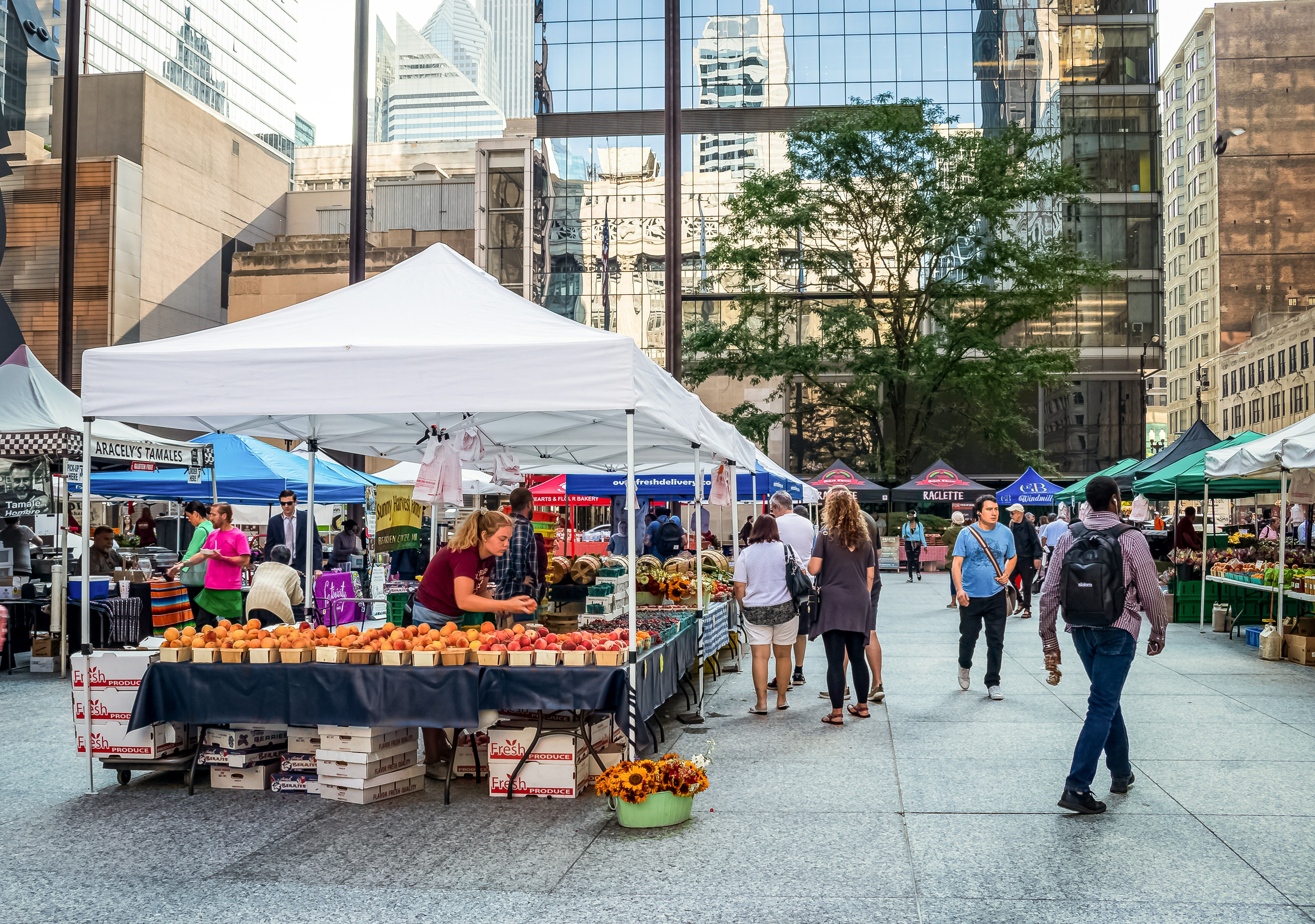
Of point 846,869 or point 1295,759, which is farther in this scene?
point 1295,759

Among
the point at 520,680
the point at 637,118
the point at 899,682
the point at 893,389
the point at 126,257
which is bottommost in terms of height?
the point at 899,682

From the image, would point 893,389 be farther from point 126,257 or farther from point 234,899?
point 126,257

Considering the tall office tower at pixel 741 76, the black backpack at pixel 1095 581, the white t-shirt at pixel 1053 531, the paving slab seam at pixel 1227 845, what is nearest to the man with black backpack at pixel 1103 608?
the black backpack at pixel 1095 581

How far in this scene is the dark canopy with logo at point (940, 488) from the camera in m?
31.0

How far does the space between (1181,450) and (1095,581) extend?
16605mm

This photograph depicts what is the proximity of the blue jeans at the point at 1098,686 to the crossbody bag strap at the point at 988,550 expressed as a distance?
431 cm

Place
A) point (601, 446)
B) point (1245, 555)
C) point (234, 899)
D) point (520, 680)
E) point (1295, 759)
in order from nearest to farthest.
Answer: point (234, 899)
point (520, 680)
point (1295, 759)
point (601, 446)
point (1245, 555)

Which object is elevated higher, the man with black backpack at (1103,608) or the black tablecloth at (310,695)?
the man with black backpack at (1103,608)

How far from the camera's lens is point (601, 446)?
42.8 feet

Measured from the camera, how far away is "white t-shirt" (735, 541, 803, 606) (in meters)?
9.99

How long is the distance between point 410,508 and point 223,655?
339 inches

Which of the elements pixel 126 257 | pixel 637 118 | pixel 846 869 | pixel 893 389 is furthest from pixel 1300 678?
pixel 126 257

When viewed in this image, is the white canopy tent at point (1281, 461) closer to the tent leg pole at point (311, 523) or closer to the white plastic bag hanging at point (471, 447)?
the white plastic bag hanging at point (471, 447)

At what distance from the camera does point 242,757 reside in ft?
24.2
